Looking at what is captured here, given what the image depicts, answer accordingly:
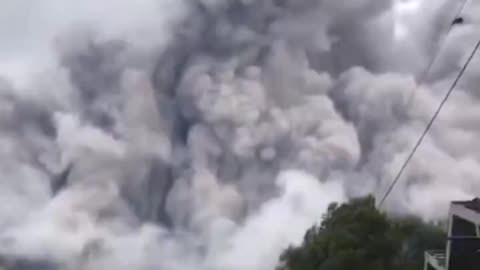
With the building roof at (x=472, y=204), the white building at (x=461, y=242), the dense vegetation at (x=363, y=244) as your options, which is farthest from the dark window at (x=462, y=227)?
the dense vegetation at (x=363, y=244)

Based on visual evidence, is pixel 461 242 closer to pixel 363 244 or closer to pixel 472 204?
pixel 472 204

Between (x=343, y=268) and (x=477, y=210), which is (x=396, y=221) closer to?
(x=343, y=268)

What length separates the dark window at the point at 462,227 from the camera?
2582 cm

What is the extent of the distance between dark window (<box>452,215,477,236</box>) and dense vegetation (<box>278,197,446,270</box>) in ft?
24.6

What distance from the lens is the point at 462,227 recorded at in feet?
87.9

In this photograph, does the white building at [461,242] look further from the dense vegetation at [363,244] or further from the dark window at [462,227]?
the dense vegetation at [363,244]

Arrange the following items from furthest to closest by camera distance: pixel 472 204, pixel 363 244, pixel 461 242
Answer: pixel 363 244, pixel 472 204, pixel 461 242

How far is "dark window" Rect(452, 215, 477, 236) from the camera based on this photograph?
25.8 meters

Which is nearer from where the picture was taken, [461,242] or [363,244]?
[461,242]

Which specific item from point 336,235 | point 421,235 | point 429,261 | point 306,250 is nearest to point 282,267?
point 306,250

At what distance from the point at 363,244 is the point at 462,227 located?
28.7ft

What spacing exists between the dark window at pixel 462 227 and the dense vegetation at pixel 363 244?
24.6ft

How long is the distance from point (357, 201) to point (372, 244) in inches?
201

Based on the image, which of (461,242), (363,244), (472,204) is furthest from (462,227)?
(363,244)
